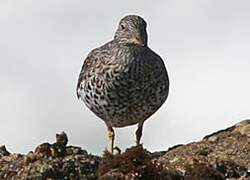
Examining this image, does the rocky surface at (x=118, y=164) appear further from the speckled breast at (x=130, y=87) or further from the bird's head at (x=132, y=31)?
the bird's head at (x=132, y=31)

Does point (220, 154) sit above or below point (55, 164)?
above

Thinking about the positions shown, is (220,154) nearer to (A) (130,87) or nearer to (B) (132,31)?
(A) (130,87)

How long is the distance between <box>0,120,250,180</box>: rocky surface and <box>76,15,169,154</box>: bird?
233 centimetres

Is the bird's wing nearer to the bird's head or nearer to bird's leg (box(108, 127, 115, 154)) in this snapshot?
the bird's head

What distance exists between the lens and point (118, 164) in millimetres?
12992

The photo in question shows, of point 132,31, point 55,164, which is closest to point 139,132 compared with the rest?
point 132,31

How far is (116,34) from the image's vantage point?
768 inches

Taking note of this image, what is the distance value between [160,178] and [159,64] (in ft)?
19.8

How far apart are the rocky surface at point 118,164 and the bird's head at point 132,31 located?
2.98 meters

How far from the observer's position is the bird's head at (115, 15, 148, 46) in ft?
60.4

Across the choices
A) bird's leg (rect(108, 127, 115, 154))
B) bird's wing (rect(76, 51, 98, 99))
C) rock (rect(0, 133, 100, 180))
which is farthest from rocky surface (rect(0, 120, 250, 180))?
bird's wing (rect(76, 51, 98, 99))

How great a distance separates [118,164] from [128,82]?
5435 mm

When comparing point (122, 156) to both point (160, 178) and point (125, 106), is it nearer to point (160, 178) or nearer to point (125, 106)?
point (160, 178)

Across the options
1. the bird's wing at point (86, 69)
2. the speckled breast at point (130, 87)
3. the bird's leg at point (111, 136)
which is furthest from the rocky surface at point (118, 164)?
the bird's wing at point (86, 69)
